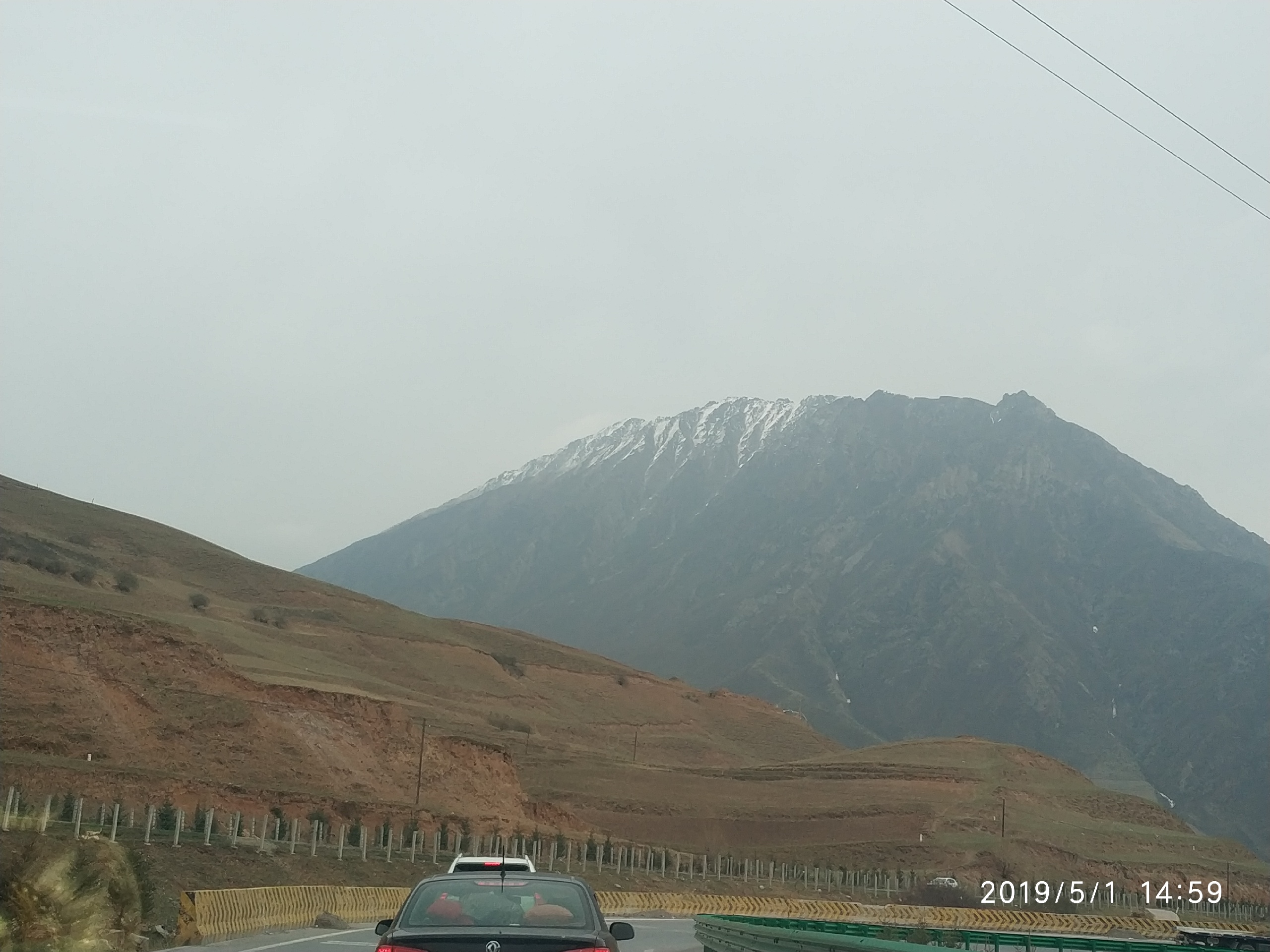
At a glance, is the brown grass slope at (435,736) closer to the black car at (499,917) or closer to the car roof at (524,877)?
the car roof at (524,877)

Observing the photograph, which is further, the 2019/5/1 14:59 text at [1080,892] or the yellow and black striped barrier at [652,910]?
the 2019/5/1 14:59 text at [1080,892]

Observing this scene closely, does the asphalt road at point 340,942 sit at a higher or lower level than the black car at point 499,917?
lower

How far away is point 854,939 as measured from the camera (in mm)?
15922

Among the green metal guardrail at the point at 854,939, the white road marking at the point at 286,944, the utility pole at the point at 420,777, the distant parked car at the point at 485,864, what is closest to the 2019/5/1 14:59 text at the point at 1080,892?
the utility pole at the point at 420,777

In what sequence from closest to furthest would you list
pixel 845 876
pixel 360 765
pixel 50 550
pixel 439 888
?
1. pixel 439 888
2. pixel 360 765
3. pixel 845 876
4. pixel 50 550

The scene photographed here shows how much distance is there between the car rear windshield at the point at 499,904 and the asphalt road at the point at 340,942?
14.9 m

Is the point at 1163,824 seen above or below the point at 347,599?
below

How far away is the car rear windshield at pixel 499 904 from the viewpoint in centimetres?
1023

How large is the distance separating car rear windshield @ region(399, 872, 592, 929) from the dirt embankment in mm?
43345

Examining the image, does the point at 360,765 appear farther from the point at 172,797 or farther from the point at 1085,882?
the point at 1085,882

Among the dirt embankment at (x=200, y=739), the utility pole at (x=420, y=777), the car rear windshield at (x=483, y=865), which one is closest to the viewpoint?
the car rear windshield at (x=483, y=865)

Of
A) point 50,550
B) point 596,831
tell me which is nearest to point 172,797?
point 596,831

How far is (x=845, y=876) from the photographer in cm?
8412

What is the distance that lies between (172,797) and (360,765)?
20.7m
